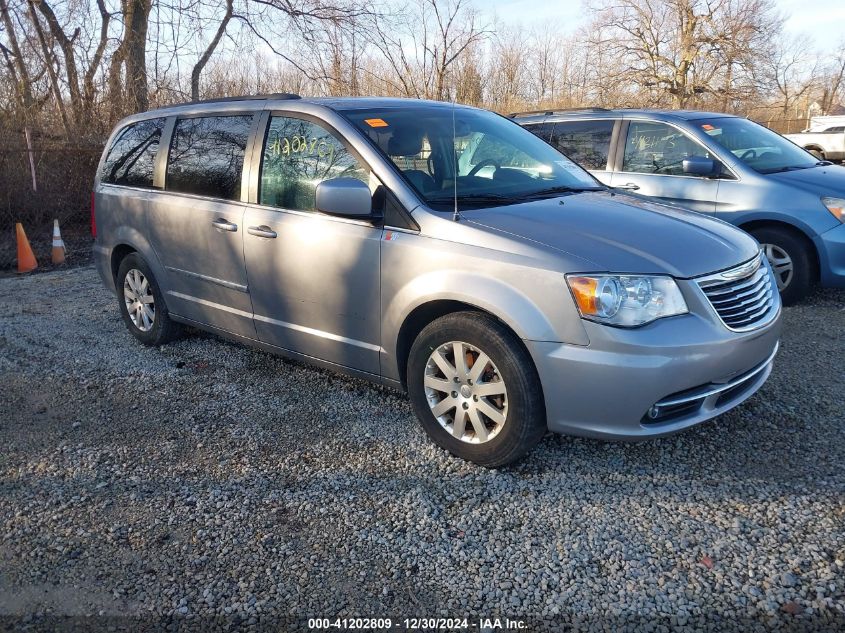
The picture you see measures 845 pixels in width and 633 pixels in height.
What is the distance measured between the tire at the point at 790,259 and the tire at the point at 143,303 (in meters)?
5.16

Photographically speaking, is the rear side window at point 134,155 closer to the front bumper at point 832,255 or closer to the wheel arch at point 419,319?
the wheel arch at point 419,319

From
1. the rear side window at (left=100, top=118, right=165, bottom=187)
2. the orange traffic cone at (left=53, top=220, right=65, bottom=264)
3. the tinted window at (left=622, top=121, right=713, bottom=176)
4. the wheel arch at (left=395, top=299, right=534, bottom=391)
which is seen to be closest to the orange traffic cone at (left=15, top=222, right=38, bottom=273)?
the orange traffic cone at (left=53, top=220, right=65, bottom=264)

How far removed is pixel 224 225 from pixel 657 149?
14.6 feet

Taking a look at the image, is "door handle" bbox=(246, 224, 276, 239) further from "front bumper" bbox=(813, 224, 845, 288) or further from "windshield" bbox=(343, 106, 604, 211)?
"front bumper" bbox=(813, 224, 845, 288)

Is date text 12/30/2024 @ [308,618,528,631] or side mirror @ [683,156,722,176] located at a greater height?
side mirror @ [683,156,722,176]

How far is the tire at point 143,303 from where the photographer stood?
17.4 feet

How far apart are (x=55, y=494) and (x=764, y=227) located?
5.93 m

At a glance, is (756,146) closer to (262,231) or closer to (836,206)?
(836,206)

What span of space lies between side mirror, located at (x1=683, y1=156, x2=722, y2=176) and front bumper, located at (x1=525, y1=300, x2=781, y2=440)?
345 cm

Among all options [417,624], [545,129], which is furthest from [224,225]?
[545,129]

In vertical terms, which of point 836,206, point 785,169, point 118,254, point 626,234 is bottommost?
point 118,254

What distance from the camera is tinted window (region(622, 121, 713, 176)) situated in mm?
6668

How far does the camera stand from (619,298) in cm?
302

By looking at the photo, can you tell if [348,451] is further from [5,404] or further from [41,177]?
[41,177]
